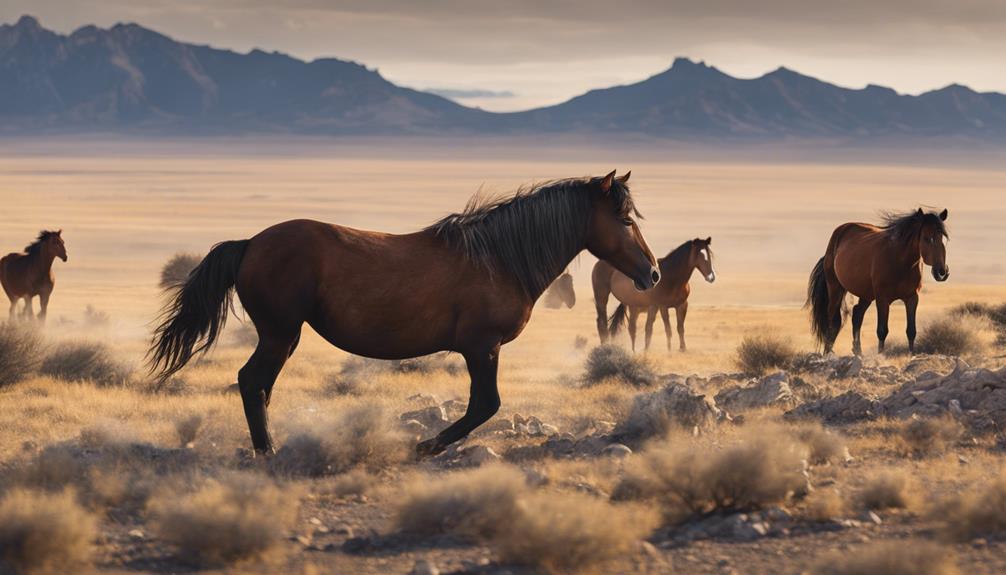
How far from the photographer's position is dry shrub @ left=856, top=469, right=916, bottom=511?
7.34 meters

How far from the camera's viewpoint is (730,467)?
284 inches

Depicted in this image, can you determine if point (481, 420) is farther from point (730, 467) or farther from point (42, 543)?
point (42, 543)

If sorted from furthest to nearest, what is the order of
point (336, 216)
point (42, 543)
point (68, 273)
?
point (336, 216) < point (68, 273) < point (42, 543)

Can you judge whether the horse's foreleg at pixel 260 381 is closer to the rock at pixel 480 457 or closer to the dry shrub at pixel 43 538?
the rock at pixel 480 457

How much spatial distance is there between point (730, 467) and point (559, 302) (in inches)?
1289

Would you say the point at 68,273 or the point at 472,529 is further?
the point at 68,273

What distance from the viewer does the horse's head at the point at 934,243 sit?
15.4 metres

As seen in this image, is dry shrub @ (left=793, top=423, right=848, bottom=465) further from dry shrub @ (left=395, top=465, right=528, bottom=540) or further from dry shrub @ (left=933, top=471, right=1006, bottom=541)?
dry shrub @ (left=395, top=465, right=528, bottom=540)

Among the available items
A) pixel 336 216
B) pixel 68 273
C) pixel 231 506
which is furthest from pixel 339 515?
pixel 336 216

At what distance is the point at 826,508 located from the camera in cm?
708

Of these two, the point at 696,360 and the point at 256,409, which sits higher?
the point at 256,409

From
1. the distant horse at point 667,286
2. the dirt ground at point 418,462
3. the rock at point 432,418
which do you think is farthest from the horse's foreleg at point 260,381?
the distant horse at point 667,286

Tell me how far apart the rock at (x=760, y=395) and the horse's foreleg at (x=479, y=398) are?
10.7 ft

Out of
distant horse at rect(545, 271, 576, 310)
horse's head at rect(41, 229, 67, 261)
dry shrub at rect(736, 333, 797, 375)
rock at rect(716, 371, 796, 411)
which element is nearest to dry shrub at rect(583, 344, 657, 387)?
dry shrub at rect(736, 333, 797, 375)
